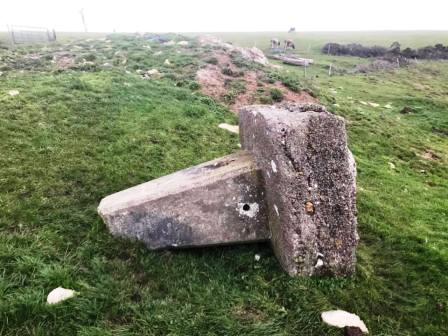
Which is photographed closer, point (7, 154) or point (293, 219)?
point (293, 219)

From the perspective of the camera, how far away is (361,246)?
697cm

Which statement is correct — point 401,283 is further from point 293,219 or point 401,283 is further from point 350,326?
point 293,219

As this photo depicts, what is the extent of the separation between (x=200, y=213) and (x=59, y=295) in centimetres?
221

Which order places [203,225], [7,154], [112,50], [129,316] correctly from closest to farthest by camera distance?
[129,316]
[203,225]
[7,154]
[112,50]

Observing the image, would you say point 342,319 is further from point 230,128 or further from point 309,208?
point 230,128

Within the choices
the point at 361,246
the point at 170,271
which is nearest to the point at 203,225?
the point at 170,271

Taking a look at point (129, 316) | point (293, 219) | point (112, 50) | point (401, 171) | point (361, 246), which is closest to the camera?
point (129, 316)

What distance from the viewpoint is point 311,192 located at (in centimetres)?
541

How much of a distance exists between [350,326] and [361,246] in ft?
7.79

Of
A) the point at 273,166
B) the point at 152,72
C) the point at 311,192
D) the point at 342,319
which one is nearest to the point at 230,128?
the point at 273,166

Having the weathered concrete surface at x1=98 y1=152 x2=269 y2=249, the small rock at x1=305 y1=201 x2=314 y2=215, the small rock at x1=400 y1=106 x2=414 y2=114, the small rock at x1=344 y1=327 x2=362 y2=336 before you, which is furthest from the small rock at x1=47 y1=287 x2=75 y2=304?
the small rock at x1=400 y1=106 x2=414 y2=114

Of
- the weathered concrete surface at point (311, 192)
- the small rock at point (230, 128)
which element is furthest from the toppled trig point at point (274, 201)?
the small rock at point (230, 128)

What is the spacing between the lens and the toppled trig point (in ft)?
17.7

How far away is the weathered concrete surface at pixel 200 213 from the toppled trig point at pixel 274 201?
0.02 meters
